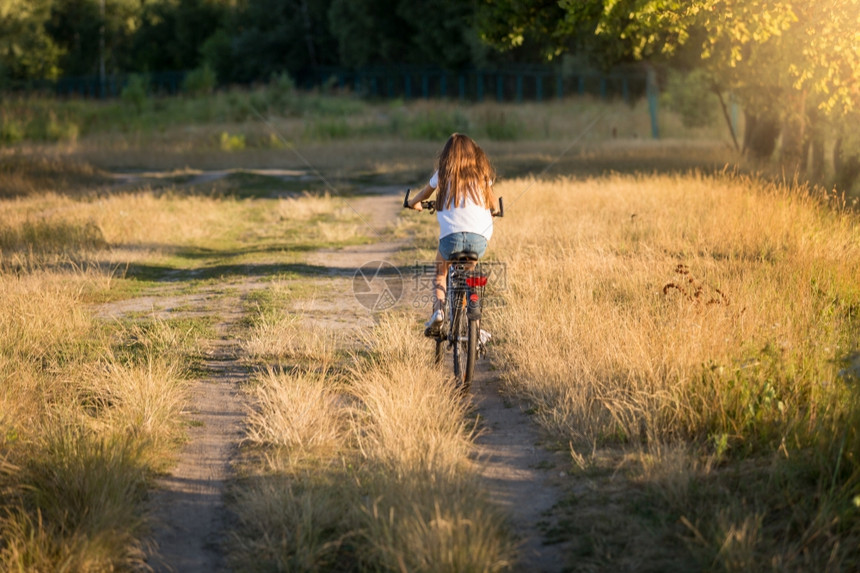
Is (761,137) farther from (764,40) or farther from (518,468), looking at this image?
(518,468)

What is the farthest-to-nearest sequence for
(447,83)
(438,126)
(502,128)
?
1. (447,83)
2. (502,128)
3. (438,126)

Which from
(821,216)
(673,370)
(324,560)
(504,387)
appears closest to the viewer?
(324,560)

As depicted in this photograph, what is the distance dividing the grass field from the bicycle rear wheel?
0.20 m

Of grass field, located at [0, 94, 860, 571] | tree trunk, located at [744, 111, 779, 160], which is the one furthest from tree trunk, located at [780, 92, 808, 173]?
grass field, located at [0, 94, 860, 571]

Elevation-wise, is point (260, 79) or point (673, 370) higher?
point (260, 79)

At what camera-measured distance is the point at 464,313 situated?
6.84 m

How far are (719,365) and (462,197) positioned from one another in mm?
2304

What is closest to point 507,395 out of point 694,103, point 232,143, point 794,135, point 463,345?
point 463,345

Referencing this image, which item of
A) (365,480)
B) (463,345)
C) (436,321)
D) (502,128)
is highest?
(502,128)

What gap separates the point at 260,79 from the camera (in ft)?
235

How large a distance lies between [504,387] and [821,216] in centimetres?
617

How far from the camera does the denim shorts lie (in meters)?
6.78

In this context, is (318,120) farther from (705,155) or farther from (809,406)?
(809,406)

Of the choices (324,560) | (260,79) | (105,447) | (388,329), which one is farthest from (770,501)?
(260,79)
